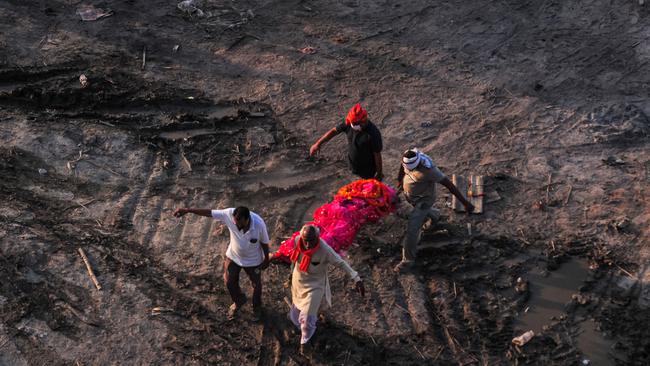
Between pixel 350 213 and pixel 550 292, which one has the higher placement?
pixel 350 213

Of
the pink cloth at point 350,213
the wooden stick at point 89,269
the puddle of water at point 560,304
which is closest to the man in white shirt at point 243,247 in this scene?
the pink cloth at point 350,213

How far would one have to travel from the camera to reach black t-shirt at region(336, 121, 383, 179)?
836cm

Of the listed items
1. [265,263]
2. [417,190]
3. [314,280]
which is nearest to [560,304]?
[417,190]

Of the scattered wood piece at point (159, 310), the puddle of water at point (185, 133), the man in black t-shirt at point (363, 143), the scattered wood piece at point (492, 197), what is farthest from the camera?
the puddle of water at point (185, 133)

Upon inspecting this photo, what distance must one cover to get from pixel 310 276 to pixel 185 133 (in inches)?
192

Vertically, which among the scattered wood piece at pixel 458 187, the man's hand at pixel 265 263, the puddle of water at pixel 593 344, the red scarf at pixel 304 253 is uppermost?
the red scarf at pixel 304 253

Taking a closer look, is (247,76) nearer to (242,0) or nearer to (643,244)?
(242,0)

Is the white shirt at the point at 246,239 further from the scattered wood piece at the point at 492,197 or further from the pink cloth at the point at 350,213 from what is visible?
the scattered wood piece at the point at 492,197

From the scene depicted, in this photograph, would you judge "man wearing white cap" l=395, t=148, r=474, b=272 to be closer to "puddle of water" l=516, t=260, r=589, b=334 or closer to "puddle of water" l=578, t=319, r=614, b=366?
"puddle of water" l=516, t=260, r=589, b=334

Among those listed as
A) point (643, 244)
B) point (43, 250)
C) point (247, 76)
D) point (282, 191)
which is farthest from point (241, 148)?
point (643, 244)

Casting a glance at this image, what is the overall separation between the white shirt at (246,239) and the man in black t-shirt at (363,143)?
2.13 m

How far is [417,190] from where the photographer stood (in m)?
7.98

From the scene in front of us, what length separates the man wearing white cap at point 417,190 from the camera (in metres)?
7.77

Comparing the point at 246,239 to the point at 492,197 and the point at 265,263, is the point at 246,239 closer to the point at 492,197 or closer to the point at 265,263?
the point at 265,263
